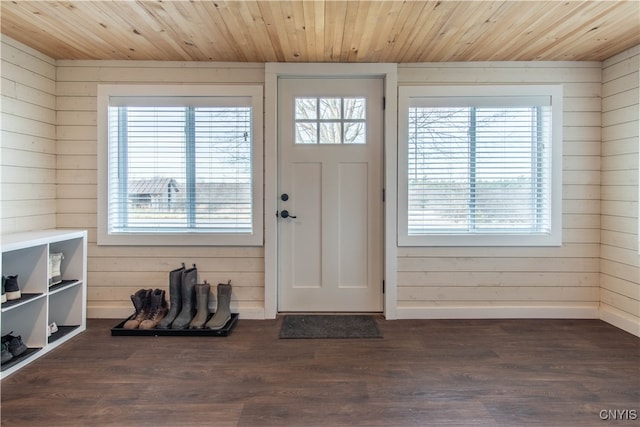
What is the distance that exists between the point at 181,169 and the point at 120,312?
1311 millimetres

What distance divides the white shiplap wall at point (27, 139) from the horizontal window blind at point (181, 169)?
47 centimetres

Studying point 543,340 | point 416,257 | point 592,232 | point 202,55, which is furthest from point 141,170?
point 592,232

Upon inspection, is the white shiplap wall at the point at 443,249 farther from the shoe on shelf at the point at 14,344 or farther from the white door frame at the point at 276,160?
the shoe on shelf at the point at 14,344

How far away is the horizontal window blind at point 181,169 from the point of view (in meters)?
3.01

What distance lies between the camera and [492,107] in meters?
3.01

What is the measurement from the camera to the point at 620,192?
2.82 m

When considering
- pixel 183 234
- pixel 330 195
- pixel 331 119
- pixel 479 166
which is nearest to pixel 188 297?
pixel 183 234

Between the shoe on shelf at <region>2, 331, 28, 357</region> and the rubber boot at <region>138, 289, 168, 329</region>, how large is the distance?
70cm

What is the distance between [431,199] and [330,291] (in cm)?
118

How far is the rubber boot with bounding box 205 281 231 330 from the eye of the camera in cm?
273

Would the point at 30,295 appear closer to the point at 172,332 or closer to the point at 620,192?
the point at 172,332

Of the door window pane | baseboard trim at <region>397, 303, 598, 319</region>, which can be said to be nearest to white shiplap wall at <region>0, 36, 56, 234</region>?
the door window pane

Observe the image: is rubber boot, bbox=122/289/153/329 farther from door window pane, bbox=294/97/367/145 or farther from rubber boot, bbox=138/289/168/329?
door window pane, bbox=294/97/367/145

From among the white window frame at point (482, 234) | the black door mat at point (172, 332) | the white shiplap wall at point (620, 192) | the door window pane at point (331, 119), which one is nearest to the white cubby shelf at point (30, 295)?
the black door mat at point (172, 332)
